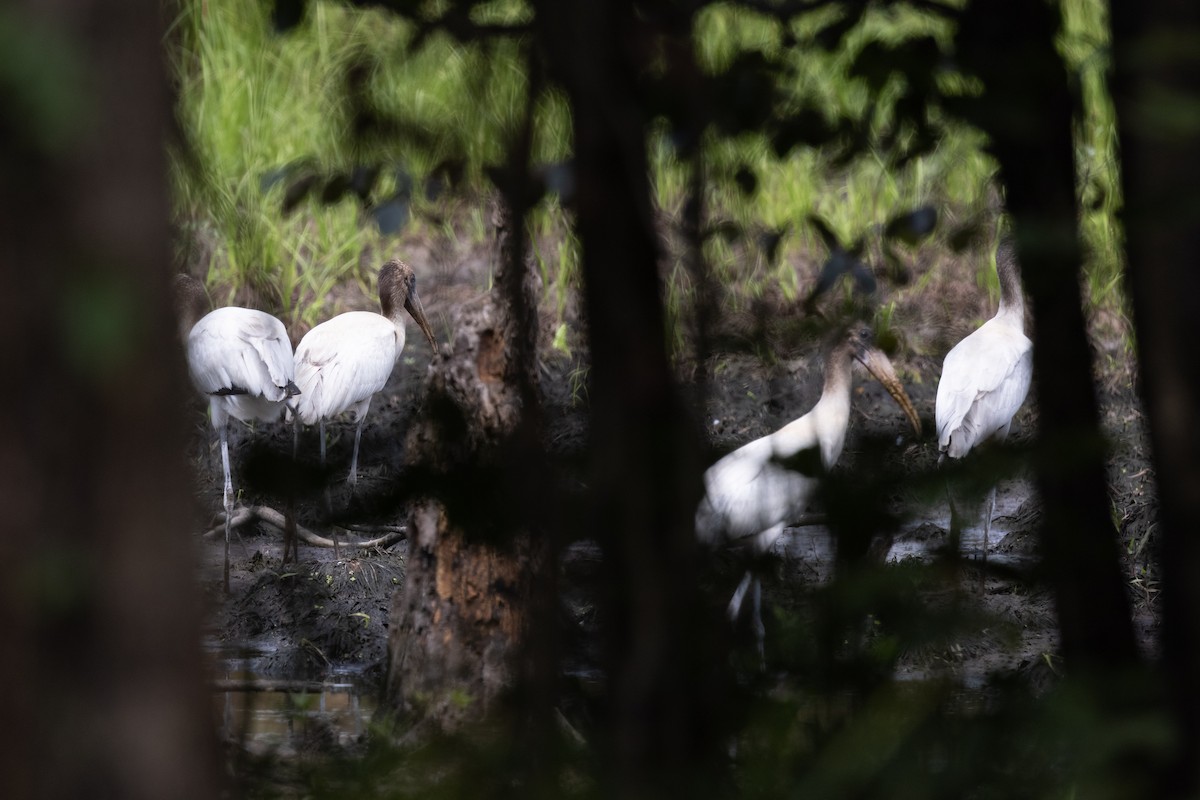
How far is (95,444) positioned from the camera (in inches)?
21.3

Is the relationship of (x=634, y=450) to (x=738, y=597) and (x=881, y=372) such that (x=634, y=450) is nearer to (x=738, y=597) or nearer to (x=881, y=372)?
(x=738, y=597)

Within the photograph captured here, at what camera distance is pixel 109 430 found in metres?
0.54

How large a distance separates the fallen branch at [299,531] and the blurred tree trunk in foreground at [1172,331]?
4490mm

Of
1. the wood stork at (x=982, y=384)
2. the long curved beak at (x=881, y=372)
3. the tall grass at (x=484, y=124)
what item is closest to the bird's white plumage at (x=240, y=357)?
the long curved beak at (x=881, y=372)

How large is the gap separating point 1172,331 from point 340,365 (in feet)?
17.8

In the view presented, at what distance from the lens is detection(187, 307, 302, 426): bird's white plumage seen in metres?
5.91

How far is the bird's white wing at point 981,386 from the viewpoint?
575cm

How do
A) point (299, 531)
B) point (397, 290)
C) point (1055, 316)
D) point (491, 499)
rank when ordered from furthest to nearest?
point (397, 290) → point (299, 531) → point (1055, 316) → point (491, 499)

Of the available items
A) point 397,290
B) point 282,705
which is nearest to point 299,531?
point 397,290

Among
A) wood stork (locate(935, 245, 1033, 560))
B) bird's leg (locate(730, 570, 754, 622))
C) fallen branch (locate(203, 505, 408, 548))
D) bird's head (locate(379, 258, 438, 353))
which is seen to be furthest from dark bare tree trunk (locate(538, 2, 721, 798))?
bird's head (locate(379, 258, 438, 353))

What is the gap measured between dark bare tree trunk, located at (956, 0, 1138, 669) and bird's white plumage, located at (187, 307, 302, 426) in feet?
16.4

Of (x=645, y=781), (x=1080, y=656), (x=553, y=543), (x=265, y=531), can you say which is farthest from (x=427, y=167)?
(x=265, y=531)

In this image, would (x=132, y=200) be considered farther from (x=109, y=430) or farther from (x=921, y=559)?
(x=921, y=559)

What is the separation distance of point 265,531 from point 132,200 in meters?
5.74
